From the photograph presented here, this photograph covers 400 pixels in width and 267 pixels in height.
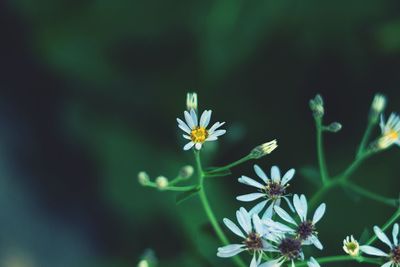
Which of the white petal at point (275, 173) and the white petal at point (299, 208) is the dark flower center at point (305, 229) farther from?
the white petal at point (275, 173)

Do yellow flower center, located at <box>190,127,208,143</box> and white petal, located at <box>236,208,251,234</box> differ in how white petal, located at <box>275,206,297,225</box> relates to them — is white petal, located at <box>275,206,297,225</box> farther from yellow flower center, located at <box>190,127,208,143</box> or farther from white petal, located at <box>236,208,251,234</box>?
yellow flower center, located at <box>190,127,208,143</box>

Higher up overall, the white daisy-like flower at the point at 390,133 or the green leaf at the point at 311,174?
the green leaf at the point at 311,174

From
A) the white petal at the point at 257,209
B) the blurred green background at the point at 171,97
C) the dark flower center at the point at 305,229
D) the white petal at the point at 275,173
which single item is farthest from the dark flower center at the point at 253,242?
the blurred green background at the point at 171,97

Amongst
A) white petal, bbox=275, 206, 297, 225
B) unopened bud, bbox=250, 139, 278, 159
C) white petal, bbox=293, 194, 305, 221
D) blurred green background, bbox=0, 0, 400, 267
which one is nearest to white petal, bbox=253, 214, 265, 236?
white petal, bbox=275, 206, 297, 225

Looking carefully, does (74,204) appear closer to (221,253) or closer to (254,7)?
(254,7)

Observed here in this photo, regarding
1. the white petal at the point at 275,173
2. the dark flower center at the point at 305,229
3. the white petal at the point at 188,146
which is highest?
the white petal at the point at 188,146

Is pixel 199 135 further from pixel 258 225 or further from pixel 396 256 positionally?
pixel 396 256

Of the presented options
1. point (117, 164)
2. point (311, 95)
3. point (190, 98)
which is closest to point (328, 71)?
point (311, 95)
